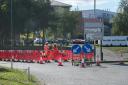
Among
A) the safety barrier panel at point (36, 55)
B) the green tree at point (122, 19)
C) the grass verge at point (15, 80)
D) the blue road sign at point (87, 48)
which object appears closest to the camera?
the grass verge at point (15, 80)

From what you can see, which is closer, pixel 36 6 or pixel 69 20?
pixel 36 6

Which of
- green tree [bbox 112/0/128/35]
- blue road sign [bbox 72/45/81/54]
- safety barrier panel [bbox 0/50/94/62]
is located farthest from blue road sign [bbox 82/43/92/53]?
green tree [bbox 112/0/128/35]

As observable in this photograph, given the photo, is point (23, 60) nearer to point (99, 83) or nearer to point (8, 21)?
point (99, 83)

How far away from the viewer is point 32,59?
38.2 m

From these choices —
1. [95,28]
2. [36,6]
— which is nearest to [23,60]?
[95,28]

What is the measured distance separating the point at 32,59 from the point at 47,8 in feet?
127

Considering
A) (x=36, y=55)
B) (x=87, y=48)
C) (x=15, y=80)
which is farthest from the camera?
(x=36, y=55)

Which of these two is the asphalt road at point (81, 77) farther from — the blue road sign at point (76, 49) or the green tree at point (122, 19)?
the green tree at point (122, 19)

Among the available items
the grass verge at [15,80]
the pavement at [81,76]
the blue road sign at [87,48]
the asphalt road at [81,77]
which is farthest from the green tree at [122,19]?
the grass verge at [15,80]

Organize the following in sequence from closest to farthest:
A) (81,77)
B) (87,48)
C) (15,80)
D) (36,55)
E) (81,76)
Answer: (15,80)
(81,77)
(81,76)
(87,48)
(36,55)

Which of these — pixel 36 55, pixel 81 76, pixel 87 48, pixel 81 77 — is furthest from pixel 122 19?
pixel 81 77

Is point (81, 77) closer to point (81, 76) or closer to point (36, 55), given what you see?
point (81, 76)

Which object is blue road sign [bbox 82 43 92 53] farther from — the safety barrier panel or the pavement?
the pavement

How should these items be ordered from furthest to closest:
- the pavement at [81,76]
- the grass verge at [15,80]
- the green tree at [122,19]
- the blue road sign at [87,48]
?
the green tree at [122,19] → the blue road sign at [87,48] → the pavement at [81,76] → the grass verge at [15,80]
